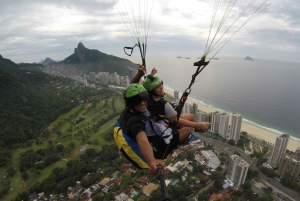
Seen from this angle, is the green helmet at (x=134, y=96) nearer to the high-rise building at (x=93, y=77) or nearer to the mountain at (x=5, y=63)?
the high-rise building at (x=93, y=77)

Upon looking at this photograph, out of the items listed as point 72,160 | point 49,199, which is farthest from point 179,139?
point 72,160

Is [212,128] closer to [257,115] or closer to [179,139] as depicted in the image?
[257,115]

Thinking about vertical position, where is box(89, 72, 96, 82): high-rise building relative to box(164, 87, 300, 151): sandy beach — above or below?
above

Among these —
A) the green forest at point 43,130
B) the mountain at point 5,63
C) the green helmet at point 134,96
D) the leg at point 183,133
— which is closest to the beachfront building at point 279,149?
the green forest at point 43,130

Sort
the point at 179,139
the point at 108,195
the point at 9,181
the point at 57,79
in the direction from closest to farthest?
the point at 179,139 → the point at 108,195 → the point at 9,181 → the point at 57,79

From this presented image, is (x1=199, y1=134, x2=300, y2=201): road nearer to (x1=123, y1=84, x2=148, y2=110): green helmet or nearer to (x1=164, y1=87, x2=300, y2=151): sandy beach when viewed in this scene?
(x1=164, y1=87, x2=300, y2=151): sandy beach

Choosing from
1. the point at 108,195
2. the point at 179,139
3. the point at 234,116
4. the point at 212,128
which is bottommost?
the point at 108,195

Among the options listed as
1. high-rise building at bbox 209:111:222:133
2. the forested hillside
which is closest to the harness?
high-rise building at bbox 209:111:222:133
